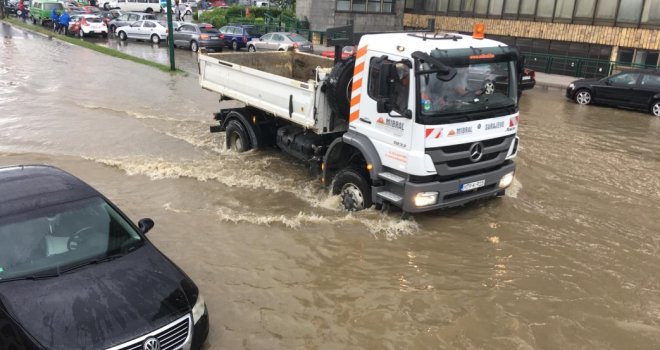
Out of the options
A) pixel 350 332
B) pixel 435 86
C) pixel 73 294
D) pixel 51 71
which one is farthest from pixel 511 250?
pixel 51 71

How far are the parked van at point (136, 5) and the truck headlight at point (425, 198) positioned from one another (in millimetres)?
48768

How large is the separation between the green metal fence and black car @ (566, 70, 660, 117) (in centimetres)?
615

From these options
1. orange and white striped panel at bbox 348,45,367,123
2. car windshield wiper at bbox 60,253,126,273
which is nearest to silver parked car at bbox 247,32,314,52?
orange and white striped panel at bbox 348,45,367,123

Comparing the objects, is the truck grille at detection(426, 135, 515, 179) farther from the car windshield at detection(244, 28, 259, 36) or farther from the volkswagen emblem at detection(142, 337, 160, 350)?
the car windshield at detection(244, 28, 259, 36)

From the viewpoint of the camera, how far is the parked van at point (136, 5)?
50219mm

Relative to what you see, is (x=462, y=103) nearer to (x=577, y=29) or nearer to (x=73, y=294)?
(x=73, y=294)

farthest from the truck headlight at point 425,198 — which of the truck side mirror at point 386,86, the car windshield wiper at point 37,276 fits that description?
the car windshield wiper at point 37,276

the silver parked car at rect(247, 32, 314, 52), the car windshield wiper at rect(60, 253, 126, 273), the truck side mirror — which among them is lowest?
the car windshield wiper at rect(60, 253, 126, 273)

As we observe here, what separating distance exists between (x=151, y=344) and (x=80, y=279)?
0.86 m

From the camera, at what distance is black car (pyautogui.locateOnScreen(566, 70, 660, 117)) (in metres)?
16.5

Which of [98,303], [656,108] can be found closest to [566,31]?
[656,108]

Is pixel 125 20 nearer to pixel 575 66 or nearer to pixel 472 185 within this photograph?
→ pixel 575 66

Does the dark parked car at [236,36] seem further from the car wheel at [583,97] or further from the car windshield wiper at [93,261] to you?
the car windshield wiper at [93,261]

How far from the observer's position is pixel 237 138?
1099cm
